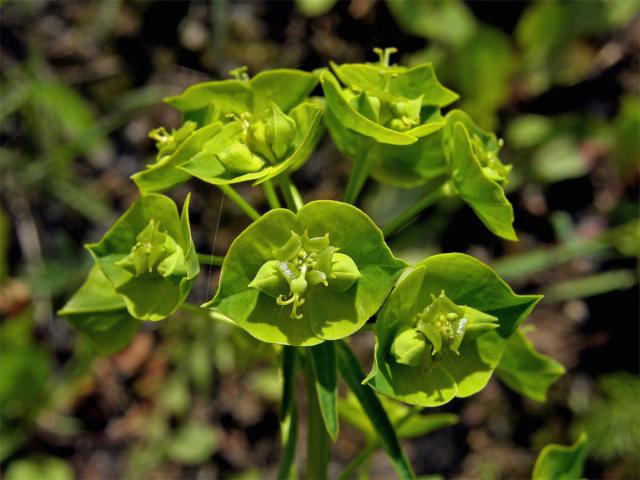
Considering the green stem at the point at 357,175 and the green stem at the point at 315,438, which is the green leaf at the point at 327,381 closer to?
the green stem at the point at 315,438

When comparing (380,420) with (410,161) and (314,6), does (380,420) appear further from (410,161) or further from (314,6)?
(314,6)

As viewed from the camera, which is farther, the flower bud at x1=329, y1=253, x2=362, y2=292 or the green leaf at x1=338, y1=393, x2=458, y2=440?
the green leaf at x1=338, y1=393, x2=458, y2=440

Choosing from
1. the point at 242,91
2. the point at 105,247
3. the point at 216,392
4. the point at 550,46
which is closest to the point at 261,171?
the point at 242,91

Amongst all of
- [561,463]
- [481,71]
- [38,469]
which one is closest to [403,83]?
[561,463]

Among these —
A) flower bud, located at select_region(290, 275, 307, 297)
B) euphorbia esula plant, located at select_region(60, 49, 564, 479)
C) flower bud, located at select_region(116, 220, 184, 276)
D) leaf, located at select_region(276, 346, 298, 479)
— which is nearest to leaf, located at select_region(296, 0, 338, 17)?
euphorbia esula plant, located at select_region(60, 49, 564, 479)

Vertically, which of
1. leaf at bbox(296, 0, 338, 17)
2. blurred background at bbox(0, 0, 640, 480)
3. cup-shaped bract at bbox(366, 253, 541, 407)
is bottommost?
blurred background at bbox(0, 0, 640, 480)

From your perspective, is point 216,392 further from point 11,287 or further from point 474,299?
point 474,299

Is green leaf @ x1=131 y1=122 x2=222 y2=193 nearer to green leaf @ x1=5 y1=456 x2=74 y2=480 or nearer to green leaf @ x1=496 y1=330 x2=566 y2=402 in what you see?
green leaf @ x1=496 y1=330 x2=566 y2=402
